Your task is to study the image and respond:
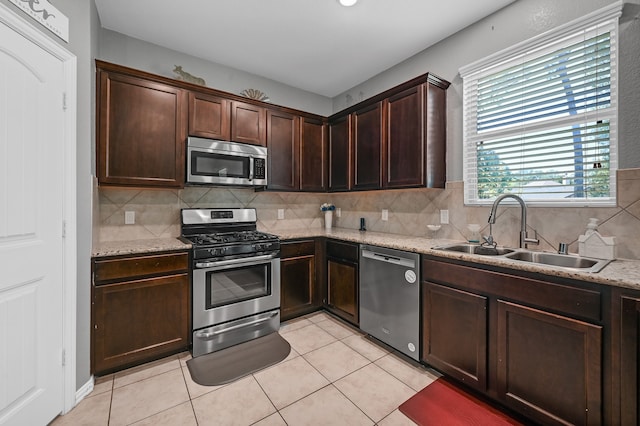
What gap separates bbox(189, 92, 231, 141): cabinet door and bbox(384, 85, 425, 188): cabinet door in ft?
5.35

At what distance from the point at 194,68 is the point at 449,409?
3.72 metres

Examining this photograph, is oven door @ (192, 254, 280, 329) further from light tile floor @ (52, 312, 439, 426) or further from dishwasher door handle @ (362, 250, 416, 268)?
dishwasher door handle @ (362, 250, 416, 268)

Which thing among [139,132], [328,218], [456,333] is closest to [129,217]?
[139,132]

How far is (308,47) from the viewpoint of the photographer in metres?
2.79

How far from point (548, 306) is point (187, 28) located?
11.2 feet

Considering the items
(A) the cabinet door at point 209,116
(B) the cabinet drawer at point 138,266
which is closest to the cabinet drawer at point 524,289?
(B) the cabinet drawer at point 138,266

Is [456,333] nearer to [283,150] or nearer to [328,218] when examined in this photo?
[328,218]

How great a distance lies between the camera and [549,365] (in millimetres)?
1464

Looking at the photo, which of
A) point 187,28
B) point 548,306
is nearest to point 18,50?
point 187,28

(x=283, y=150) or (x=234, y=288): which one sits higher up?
(x=283, y=150)

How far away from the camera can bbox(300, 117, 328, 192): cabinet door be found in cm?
335

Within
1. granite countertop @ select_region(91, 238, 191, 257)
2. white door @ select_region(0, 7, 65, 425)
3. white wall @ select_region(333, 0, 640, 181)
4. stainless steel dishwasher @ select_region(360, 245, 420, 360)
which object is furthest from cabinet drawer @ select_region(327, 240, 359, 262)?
white door @ select_region(0, 7, 65, 425)

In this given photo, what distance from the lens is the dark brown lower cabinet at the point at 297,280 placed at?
2.85 meters

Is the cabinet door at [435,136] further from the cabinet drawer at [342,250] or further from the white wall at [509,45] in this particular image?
the cabinet drawer at [342,250]
